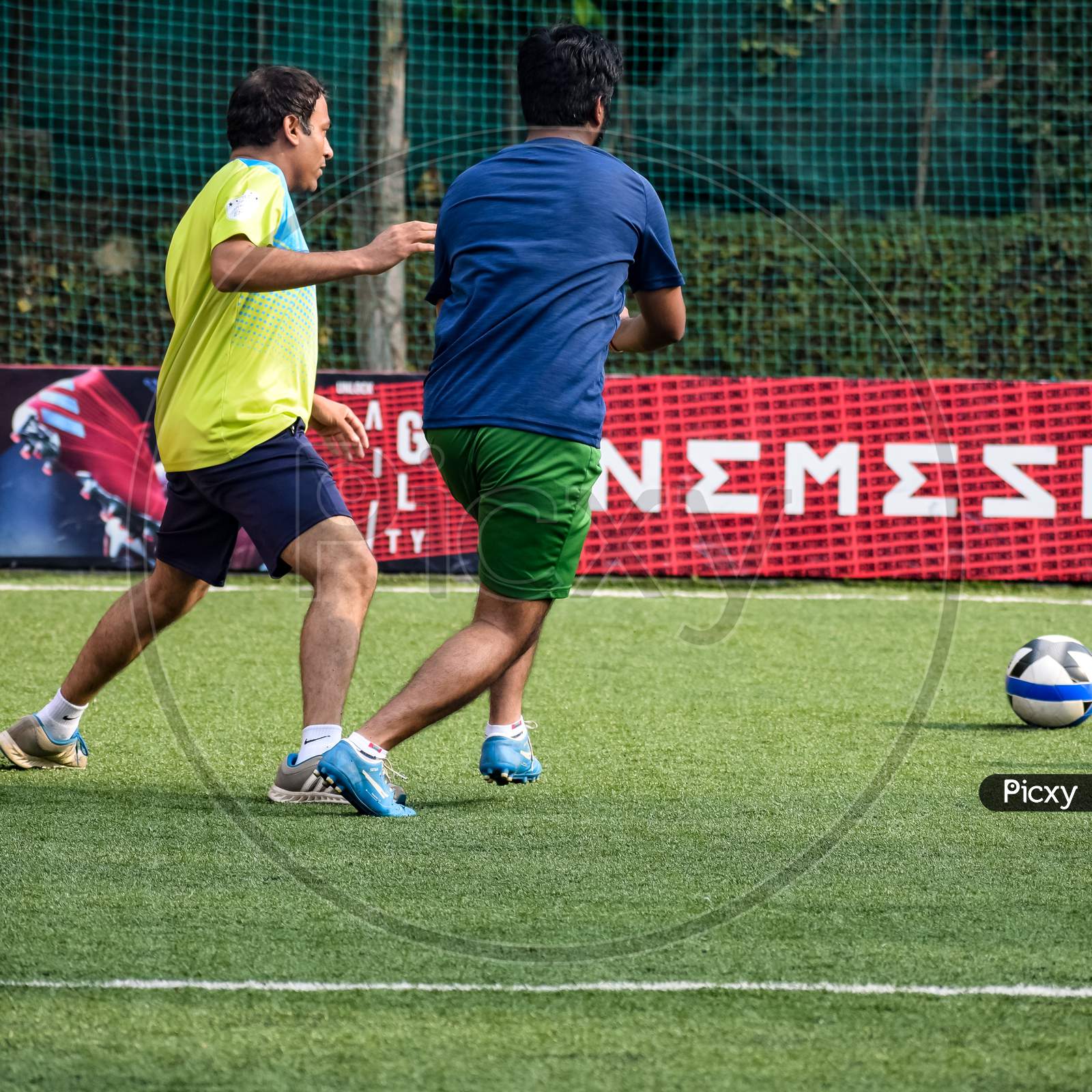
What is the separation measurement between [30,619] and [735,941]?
205 inches

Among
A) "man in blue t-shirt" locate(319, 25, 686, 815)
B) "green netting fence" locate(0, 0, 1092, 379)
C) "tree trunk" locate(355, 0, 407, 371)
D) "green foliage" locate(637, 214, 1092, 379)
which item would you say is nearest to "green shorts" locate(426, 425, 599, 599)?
"man in blue t-shirt" locate(319, 25, 686, 815)

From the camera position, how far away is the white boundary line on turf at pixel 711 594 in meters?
8.63

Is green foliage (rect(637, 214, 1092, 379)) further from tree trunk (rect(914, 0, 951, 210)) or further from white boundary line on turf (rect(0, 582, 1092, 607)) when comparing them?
white boundary line on turf (rect(0, 582, 1092, 607))

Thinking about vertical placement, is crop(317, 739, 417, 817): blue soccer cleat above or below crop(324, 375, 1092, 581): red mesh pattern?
above

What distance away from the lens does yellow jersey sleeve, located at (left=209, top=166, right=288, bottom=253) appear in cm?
403

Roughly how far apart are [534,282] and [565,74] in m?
0.50

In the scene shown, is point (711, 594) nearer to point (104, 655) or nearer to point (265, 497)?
point (104, 655)

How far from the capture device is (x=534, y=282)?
12.5ft

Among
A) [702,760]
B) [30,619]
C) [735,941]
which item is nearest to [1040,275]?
[30,619]

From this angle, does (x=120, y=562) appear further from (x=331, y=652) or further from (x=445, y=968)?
(x=445, y=968)

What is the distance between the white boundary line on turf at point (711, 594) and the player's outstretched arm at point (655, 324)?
4446mm

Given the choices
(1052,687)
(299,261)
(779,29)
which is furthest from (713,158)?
(299,261)

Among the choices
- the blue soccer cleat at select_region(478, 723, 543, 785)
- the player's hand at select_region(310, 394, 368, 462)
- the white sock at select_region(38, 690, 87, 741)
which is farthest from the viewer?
the player's hand at select_region(310, 394, 368, 462)

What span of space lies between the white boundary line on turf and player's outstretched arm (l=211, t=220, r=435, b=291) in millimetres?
4686
